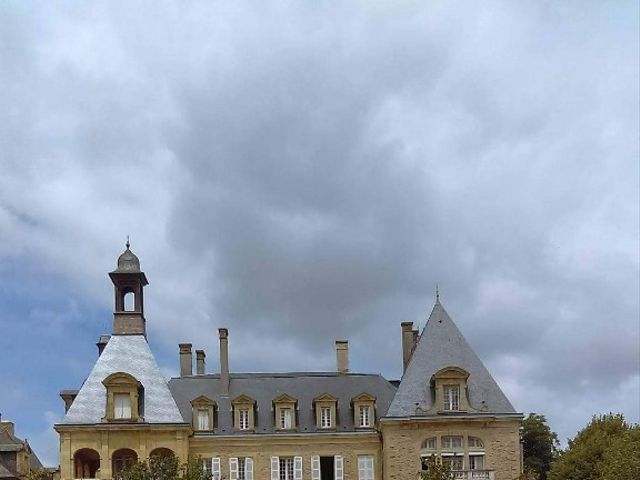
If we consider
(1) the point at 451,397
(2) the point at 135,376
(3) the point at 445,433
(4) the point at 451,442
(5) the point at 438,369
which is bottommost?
(4) the point at 451,442

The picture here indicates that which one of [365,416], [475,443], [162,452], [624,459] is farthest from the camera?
[365,416]

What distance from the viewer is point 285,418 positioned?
65938 millimetres

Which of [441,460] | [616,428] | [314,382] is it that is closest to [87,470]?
[314,382]

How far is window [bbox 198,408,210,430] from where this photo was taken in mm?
65562

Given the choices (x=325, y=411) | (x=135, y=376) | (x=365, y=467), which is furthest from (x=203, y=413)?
(x=365, y=467)

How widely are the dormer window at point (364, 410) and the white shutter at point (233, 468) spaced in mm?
7786

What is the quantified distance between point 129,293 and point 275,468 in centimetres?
1560

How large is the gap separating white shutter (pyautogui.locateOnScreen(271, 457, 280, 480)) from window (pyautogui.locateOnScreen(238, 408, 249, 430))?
2654mm

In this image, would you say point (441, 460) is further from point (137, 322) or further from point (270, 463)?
point (137, 322)

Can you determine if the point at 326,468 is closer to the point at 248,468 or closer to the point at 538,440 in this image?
the point at 248,468

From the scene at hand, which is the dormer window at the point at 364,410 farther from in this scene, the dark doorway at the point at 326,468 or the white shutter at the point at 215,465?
the white shutter at the point at 215,465

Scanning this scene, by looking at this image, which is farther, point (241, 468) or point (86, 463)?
point (86, 463)

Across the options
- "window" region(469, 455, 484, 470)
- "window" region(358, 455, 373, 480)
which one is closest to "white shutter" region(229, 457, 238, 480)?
"window" region(358, 455, 373, 480)

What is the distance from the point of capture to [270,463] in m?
64.9
